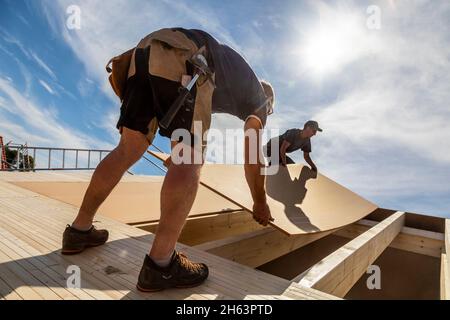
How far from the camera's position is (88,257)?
1.29 meters

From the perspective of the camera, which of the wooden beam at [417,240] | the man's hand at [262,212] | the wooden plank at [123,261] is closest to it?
the wooden plank at [123,261]

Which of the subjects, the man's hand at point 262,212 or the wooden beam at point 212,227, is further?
the wooden beam at point 212,227

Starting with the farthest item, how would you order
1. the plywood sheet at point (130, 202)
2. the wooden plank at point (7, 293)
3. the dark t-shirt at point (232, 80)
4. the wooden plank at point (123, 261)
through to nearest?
the plywood sheet at point (130, 202) < the dark t-shirt at point (232, 80) < the wooden plank at point (123, 261) < the wooden plank at point (7, 293)

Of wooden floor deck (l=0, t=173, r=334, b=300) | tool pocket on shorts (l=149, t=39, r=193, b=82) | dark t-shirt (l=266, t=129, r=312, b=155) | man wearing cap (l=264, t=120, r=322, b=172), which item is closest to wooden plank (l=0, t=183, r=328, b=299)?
wooden floor deck (l=0, t=173, r=334, b=300)

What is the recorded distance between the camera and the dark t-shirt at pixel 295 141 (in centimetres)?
403

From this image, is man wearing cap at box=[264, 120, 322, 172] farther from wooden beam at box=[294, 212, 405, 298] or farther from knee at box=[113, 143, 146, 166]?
knee at box=[113, 143, 146, 166]

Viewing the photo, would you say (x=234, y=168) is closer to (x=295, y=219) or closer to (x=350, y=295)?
(x=295, y=219)

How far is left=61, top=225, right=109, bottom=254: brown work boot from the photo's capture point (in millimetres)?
1294

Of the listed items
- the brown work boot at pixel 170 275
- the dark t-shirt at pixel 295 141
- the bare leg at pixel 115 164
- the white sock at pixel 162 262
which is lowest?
the brown work boot at pixel 170 275

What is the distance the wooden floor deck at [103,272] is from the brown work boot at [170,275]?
25 millimetres

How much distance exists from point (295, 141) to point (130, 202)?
7.95 feet

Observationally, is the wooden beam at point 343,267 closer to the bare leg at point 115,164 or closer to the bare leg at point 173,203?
the bare leg at point 173,203

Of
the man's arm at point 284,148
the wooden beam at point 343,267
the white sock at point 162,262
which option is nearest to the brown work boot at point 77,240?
the white sock at point 162,262
